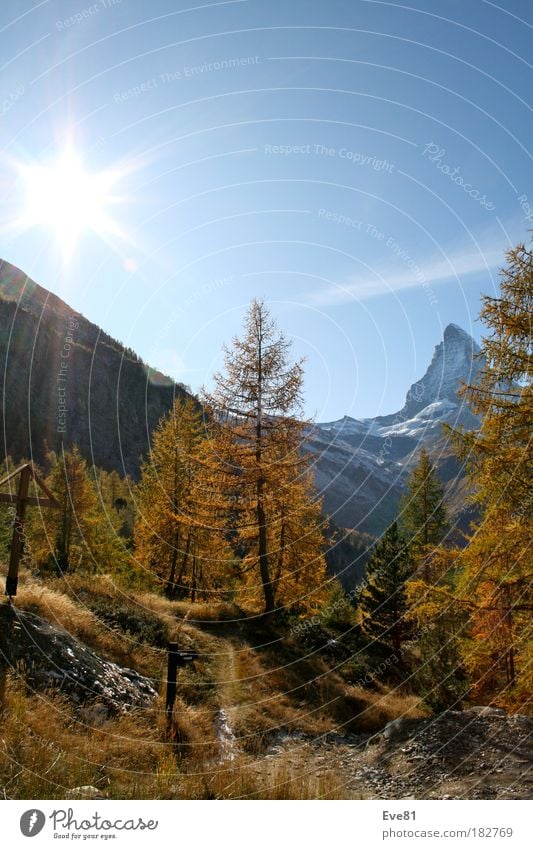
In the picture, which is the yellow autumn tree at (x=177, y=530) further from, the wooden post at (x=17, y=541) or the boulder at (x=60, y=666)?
the boulder at (x=60, y=666)

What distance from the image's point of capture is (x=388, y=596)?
2573 centimetres

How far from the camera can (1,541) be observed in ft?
84.9

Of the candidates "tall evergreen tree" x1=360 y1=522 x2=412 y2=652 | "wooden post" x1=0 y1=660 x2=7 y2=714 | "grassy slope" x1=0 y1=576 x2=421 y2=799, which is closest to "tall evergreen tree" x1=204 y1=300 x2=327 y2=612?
"grassy slope" x1=0 y1=576 x2=421 y2=799

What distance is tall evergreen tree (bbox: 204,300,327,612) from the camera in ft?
63.5

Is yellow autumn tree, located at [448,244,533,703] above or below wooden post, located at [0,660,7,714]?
above

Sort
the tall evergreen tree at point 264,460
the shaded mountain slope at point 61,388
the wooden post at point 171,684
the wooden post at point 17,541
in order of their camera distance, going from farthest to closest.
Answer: the shaded mountain slope at point 61,388
the tall evergreen tree at point 264,460
the wooden post at point 17,541
the wooden post at point 171,684

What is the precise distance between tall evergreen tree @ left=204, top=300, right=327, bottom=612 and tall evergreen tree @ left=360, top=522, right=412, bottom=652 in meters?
6.86

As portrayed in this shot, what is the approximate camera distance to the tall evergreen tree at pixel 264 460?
63.5 ft

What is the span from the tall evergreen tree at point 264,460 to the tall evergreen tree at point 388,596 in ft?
22.5

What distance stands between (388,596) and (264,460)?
12.2 metres

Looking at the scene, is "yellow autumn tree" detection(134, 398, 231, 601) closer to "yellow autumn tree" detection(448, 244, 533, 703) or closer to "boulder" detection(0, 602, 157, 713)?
"boulder" detection(0, 602, 157, 713)

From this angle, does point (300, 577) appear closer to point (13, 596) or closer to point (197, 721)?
point (197, 721)

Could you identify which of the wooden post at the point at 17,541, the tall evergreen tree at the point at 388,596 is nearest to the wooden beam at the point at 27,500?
the wooden post at the point at 17,541
